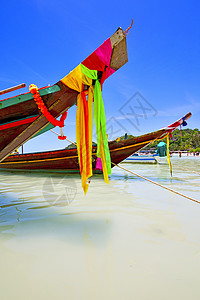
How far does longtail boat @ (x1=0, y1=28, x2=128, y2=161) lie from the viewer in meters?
2.41

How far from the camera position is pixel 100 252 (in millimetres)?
1837

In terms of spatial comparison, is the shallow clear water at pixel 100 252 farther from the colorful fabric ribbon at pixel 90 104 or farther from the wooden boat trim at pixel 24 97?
the wooden boat trim at pixel 24 97

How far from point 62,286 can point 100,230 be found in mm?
1014

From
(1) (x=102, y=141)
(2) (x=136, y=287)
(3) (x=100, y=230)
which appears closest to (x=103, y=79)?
(1) (x=102, y=141)

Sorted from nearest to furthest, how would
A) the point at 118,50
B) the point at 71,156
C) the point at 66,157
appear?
the point at 118,50
the point at 71,156
the point at 66,157

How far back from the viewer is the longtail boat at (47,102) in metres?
2.41

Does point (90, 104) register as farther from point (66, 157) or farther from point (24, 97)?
point (66, 157)

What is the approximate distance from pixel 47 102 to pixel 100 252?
2172mm

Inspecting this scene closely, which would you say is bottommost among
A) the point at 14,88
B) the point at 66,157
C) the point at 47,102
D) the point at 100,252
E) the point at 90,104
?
the point at 100,252

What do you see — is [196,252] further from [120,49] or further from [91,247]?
[120,49]

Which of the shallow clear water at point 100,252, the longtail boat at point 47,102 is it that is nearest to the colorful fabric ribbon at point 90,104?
the longtail boat at point 47,102

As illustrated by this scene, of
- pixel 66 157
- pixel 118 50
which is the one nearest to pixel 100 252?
pixel 118 50

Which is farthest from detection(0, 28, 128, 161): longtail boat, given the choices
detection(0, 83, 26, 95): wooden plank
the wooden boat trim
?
detection(0, 83, 26, 95): wooden plank

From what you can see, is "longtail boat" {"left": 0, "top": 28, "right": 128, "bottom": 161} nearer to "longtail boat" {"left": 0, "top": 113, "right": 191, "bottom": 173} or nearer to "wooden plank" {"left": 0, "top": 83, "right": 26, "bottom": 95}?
"wooden plank" {"left": 0, "top": 83, "right": 26, "bottom": 95}
